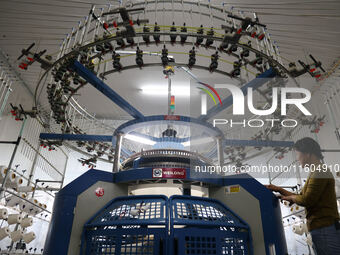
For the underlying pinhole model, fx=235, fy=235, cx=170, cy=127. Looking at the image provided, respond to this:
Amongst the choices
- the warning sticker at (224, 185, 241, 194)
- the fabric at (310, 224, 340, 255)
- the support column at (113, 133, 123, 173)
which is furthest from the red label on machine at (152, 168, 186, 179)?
the fabric at (310, 224, 340, 255)

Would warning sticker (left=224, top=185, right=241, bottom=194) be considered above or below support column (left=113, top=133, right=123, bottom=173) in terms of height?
below

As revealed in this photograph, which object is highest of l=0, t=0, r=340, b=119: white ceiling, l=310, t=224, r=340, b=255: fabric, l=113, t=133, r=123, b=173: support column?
l=0, t=0, r=340, b=119: white ceiling

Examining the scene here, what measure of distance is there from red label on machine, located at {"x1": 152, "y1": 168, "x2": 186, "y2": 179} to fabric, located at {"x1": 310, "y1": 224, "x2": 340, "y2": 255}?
68.0 inches

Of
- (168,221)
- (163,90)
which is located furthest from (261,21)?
(168,221)

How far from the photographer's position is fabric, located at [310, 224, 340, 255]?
1987mm

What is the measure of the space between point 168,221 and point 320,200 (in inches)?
58.1

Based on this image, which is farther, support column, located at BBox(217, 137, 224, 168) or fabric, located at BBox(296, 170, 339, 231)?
support column, located at BBox(217, 137, 224, 168)

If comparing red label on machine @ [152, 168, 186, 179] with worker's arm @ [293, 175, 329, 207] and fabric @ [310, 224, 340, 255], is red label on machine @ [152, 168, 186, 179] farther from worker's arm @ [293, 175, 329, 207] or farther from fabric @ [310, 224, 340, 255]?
fabric @ [310, 224, 340, 255]

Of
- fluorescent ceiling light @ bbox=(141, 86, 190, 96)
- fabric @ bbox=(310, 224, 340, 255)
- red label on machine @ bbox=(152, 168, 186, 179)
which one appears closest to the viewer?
fabric @ bbox=(310, 224, 340, 255)

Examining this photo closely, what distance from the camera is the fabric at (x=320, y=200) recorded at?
2143mm

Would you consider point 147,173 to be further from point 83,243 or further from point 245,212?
point 245,212

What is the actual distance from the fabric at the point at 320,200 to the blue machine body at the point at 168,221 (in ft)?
2.47

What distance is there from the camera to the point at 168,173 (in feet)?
11.2

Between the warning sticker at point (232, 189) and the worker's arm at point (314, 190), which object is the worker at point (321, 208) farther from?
the warning sticker at point (232, 189)
